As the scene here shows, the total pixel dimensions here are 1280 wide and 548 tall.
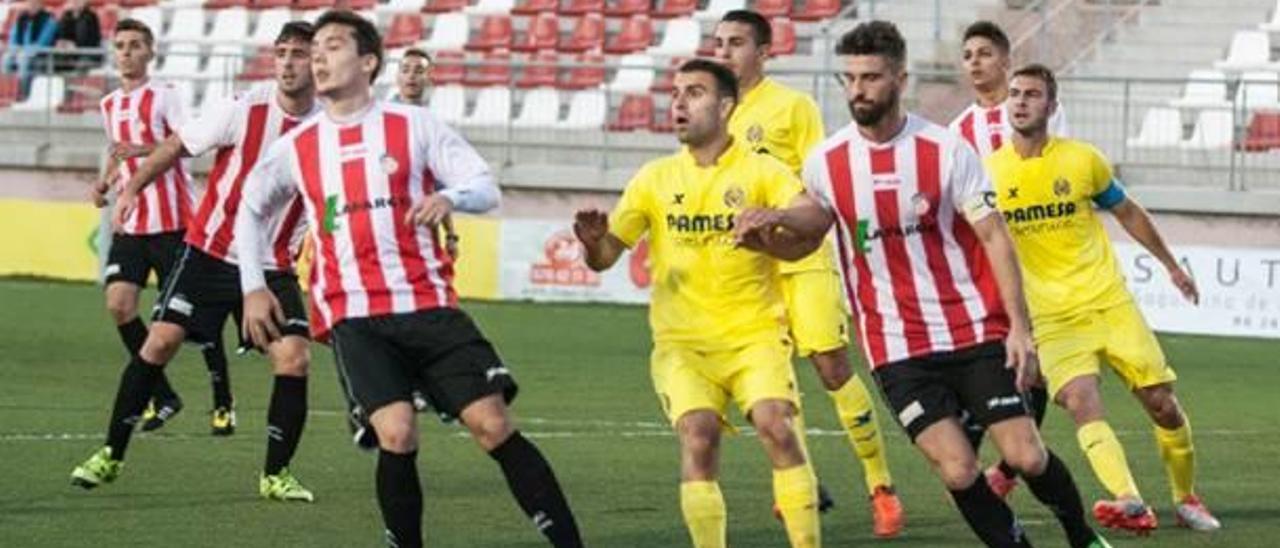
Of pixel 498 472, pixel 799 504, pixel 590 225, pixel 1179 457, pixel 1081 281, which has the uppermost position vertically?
pixel 590 225

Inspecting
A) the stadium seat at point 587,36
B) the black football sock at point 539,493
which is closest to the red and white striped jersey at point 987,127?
the black football sock at point 539,493

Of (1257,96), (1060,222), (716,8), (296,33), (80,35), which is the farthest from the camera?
(80,35)

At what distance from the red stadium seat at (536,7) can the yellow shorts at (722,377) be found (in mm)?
22449

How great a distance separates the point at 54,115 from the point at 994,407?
2298 centimetres

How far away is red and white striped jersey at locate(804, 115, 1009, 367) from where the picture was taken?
11.0m

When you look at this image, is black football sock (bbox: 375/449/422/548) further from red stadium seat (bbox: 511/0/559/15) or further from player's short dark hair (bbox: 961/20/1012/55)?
red stadium seat (bbox: 511/0/559/15)

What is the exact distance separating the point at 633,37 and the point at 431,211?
865 inches

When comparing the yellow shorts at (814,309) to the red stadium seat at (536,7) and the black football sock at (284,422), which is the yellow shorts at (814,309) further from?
the red stadium seat at (536,7)

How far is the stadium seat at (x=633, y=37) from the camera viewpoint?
106 feet

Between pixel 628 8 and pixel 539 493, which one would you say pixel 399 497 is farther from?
pixel 628 8

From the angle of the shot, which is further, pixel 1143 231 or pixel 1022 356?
pixel 1143 231

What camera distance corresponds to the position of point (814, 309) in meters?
13.5

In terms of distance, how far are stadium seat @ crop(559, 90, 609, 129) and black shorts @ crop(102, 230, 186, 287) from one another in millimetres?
12817

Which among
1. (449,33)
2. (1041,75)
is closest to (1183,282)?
(1041,75)
